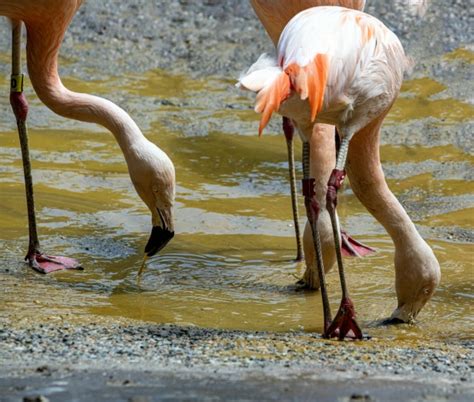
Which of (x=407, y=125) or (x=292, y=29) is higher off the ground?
(x=292, y=29)

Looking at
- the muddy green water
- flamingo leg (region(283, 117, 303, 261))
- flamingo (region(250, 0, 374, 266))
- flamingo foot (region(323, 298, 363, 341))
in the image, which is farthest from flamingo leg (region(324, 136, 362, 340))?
flamingo leg (region(283, 117, 303, 261))

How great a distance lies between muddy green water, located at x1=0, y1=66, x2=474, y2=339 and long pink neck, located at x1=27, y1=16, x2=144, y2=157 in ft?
2.62

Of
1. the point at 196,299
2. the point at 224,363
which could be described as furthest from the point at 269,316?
the point at 224,363

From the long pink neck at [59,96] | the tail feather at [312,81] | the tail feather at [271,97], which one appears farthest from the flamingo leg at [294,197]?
the tail feather at [271,97]

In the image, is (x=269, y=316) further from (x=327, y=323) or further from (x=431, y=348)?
(x=431, y=348)

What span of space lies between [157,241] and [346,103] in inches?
61.1

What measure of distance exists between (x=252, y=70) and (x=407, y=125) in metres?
4.10

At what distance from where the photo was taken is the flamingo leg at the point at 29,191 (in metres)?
6.03

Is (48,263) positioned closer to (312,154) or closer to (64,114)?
(64,114)

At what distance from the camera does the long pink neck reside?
6.05 meters

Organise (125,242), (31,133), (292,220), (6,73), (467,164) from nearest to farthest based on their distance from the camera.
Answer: (125,242)
(292,220)
(467,164)
(31,133)
(6,73)

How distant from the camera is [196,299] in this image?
561cm

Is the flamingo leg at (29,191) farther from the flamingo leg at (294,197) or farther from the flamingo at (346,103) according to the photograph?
the flamingo at (346,103)

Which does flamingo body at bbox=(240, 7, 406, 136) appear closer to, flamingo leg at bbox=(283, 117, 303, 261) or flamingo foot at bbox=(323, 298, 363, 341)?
flamingo foot at bbox=(323, 298, 363, 341)
